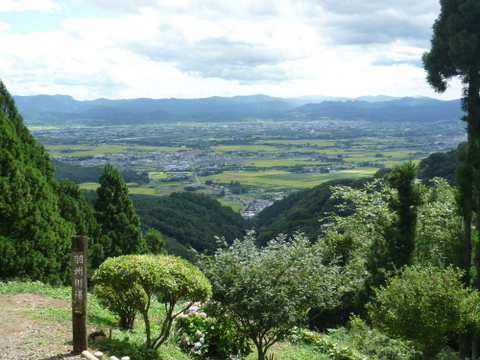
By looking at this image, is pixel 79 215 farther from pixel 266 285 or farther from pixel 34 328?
pixel 266 285

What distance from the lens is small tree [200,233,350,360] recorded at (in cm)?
685

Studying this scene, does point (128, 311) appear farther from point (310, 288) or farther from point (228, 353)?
point (310, 288)

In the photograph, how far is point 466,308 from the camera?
703cm

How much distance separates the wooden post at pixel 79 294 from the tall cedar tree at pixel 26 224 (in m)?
4.51

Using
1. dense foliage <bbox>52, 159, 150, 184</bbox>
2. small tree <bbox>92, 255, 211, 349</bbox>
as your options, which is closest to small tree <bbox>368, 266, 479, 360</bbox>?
small tree <bbox>92, 255, 211, 349</bbox>

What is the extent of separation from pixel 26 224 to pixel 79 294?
16.3 ft

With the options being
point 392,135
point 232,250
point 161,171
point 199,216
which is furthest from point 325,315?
point 392,135

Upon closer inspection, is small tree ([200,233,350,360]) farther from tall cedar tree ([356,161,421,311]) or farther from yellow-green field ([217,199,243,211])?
yellow-green field ([217,199,243,211])

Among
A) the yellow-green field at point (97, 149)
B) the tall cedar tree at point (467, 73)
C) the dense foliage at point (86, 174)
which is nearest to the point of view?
the tall cedar tree at point (467, 73)

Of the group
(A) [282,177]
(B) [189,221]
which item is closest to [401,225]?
(B) [189,221]

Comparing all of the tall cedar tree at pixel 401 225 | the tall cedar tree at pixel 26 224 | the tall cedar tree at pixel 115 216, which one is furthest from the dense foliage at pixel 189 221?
the tall cedar tree at pixel 401 225

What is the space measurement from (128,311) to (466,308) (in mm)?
5675

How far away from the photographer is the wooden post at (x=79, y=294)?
6336mm

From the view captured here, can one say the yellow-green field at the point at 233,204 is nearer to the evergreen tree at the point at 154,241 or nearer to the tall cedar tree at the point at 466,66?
the evergreen tree at the point at 154,241
